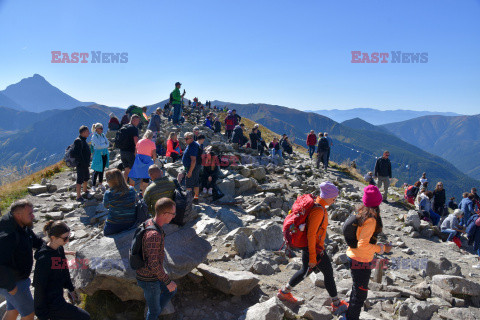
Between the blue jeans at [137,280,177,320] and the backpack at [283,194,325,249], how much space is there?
1.98 meters

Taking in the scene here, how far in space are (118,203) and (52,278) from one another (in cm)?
158

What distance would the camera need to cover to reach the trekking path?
15.0ft

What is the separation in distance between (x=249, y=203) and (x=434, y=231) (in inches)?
301

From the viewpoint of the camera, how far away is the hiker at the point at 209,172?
9.77m

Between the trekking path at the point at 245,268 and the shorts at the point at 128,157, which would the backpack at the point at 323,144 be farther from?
the shorts at the point at 128,157

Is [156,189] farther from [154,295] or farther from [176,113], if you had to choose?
Result: [176,113]

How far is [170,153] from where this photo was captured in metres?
12.4

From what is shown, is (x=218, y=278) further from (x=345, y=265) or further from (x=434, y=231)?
(x=434, y=231)

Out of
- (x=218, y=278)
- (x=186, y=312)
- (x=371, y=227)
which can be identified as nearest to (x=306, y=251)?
(x=371, y=227)

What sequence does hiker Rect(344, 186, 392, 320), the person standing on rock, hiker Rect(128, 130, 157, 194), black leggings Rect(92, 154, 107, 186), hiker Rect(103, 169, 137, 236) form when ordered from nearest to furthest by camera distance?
the person standing on rock → hiker Rect(344, 186, 392, 320) → hiker Rect(103, 169, 137, 236) → hiker Rect(128, 130, 157, 194) → black leggings Rect(92, 154, 107, 186)

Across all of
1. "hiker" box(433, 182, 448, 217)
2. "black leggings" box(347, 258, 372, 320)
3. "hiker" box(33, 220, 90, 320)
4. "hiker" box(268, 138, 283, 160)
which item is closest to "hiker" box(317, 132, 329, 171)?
"hiker" box(268, 138, 283, 160)

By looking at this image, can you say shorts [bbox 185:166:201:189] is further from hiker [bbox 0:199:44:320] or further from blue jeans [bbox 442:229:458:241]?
blue jeans [bbox 442:229:458:241]

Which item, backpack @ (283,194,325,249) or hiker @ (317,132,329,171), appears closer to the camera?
backpack @ (283,194,325,249)

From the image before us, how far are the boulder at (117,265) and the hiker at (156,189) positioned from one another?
71 cm
